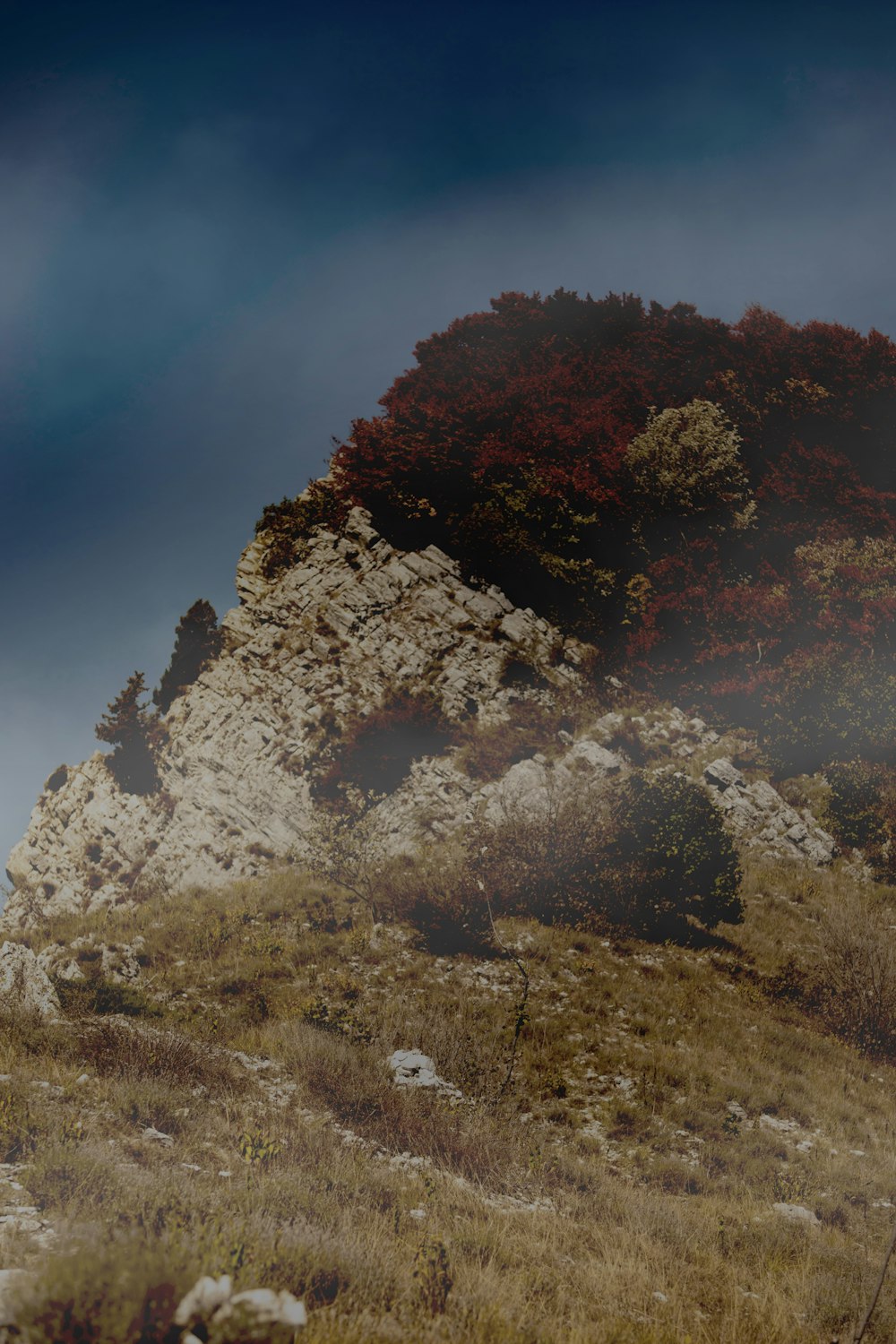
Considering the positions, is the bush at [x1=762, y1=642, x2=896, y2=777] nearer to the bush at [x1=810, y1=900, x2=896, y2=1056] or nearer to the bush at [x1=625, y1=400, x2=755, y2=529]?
the bush at [x1=810, y1=900, x2=896, y2=1056]

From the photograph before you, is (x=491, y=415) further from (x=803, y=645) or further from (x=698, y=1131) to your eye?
(x=698, y=1131)

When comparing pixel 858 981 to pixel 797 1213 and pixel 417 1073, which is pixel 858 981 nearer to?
pixel 797 1213

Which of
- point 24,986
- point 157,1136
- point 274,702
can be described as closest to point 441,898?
point 157,1136

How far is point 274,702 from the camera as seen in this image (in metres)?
19.9

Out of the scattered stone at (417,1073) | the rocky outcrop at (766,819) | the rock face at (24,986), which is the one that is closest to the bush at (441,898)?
the scattered stone at (417,1073)

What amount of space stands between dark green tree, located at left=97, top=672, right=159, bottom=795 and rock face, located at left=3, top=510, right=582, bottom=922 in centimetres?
46

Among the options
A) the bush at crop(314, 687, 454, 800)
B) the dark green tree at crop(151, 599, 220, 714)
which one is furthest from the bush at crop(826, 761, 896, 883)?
the dark green tree at crop(151, 599, 220, 714)

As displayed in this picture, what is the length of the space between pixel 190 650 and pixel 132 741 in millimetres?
4013

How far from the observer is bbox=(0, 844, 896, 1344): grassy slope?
4.45m

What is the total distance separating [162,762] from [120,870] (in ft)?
12.5

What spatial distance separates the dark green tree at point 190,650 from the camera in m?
21.9

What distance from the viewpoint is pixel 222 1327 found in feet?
10.8

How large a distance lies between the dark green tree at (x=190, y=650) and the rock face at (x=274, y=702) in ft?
2.09

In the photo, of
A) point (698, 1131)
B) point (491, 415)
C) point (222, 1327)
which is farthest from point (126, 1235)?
point (491, 415)
